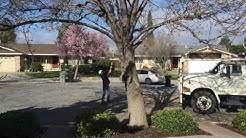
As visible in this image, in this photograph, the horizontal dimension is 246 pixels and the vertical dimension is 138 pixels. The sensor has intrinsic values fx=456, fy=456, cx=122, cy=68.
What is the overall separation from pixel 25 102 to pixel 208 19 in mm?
11326

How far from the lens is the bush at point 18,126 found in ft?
35.5

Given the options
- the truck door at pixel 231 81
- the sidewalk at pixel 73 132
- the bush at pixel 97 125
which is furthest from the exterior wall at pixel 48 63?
the bush at pixel 97 125

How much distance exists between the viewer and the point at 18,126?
1088 centimetres

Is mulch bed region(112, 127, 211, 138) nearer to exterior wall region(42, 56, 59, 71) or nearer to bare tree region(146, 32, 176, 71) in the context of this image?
bare tree region(146, 32, 176, 71)

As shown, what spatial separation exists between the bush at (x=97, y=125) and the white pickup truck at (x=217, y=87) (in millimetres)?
7127

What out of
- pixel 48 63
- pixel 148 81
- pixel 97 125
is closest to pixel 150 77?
pixel 148 81

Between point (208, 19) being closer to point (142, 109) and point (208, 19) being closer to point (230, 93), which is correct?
point (142, 109)

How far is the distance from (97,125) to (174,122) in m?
2.09

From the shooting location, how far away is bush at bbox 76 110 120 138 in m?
11.0

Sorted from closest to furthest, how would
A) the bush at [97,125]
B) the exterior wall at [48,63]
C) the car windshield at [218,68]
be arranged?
the bush at [97,125] → the car windshield at [218,68] → the exterior wall at [48,63]

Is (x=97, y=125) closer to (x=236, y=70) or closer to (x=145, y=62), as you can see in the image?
(x=236, y=70)

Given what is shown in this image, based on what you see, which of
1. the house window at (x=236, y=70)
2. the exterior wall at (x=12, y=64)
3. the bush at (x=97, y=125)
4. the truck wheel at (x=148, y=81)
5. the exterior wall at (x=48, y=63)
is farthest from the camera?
the exterior wall at (x=48, y=63)

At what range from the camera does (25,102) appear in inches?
821

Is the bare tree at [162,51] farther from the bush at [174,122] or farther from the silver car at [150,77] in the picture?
the bush at [174,122]
